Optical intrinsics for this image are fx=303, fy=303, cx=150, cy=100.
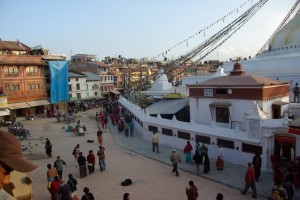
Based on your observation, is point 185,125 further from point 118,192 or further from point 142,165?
point 118,192

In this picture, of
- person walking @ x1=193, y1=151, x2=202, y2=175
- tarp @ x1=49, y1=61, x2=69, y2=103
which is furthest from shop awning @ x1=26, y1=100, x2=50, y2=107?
person walking @ x1=193, y1=151, x2=202, y2=175

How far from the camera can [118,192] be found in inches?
492

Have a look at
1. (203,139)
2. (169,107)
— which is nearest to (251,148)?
(203,139)

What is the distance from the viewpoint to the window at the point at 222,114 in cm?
1806

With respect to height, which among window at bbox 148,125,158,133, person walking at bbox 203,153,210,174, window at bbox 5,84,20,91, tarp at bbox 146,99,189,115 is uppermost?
window at bbox 5,84,20,91

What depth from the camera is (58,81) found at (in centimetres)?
4375

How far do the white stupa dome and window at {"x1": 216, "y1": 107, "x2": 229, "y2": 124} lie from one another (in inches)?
456

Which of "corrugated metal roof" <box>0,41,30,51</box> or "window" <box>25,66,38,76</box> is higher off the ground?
"corrugated metal roof" <box>0,41,30,51</box>

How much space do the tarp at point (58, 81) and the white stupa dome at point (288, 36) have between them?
28.9m

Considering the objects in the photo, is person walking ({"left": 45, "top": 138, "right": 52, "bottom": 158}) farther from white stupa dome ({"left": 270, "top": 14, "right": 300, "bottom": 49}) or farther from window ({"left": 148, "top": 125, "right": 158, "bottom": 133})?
white stupa dome ({"left": 270, "top": 14, "right": 300, "bottom": 49})

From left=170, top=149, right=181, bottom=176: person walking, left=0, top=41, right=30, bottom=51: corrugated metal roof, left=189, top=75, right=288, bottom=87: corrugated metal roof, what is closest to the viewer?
left=170, top=149, right=181, bottom=176: person walking

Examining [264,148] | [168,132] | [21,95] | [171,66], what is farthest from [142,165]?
[21,95]

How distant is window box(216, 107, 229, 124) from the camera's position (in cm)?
1806

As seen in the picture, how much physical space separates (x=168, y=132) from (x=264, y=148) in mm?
7273
